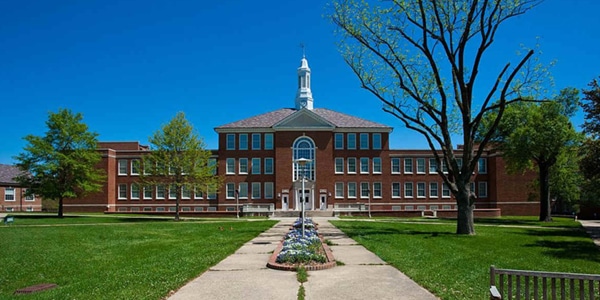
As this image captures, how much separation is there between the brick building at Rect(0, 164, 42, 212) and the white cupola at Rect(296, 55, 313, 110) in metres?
34.0

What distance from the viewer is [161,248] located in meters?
17.6

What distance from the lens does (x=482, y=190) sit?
187 ft

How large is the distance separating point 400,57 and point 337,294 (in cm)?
1844

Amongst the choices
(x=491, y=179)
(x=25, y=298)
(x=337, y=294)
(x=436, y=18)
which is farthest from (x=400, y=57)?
(x=491, y=179)

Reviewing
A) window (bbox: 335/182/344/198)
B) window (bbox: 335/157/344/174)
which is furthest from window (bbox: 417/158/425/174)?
window (bbox: 335/182/344/198)

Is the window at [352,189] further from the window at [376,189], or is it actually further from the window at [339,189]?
the window at [376,189]

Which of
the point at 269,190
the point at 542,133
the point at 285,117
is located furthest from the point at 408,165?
the point at 542,133

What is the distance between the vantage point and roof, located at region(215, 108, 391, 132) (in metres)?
55.7

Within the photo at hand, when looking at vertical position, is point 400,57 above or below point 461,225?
above

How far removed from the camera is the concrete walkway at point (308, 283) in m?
8.88

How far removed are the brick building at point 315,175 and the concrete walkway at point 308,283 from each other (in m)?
41.2

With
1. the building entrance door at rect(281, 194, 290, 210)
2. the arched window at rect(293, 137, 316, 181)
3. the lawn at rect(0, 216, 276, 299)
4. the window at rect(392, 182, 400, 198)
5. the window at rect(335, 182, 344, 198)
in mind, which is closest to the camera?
the lawn at rect(0, 216, 276, 299)

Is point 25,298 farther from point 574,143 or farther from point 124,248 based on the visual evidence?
point 574,143

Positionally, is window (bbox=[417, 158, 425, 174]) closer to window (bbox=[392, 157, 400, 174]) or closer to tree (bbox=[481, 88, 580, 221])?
window (bbox=[392, 157, 400, 174])
